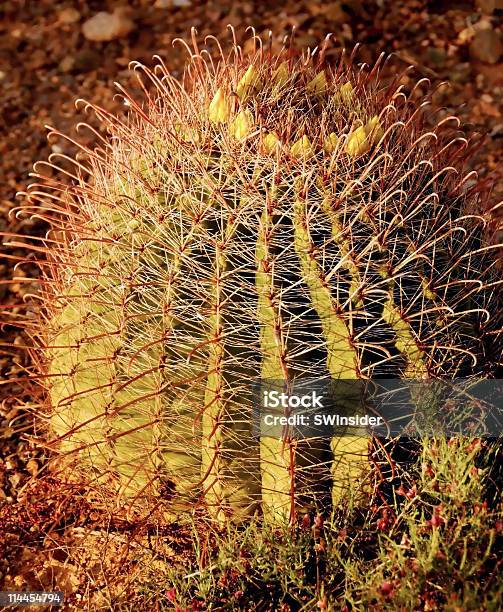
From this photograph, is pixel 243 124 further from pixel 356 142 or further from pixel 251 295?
pixel 251 295

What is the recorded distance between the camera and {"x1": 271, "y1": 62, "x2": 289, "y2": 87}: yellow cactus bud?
2.38m

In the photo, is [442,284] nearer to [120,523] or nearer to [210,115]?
[210,115]

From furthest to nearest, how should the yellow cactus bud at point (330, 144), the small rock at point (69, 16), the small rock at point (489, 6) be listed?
the small rock at point (69, 16) < the small rock at point (489, 6) < the yellow cactus bud at point (330, 144)

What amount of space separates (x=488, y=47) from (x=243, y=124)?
2979mm

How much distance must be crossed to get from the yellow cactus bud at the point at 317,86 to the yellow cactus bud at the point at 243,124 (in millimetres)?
279

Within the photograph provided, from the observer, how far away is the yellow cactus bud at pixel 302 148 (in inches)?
85.0

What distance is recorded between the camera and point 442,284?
2256mm

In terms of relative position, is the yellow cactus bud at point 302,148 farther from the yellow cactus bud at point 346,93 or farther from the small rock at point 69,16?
the small rock at point 69,16

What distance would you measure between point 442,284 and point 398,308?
0.19 metres

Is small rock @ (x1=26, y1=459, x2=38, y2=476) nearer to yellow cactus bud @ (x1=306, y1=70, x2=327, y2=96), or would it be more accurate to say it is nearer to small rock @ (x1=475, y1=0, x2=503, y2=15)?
yellow cactus bud @ (x1=306, y1=70, x2=327, y2=96)

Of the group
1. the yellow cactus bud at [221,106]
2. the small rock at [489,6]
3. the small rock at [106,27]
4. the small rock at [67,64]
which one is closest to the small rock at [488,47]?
the small rock at [489,6]

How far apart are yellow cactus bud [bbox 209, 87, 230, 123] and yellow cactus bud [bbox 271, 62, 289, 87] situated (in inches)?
7.1

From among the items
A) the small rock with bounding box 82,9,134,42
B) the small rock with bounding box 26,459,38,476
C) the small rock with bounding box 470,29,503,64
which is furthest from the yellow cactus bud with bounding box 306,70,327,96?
the small rock with bounding box 82,9,134,42

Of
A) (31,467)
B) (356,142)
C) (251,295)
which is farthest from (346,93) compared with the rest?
(31,467)
